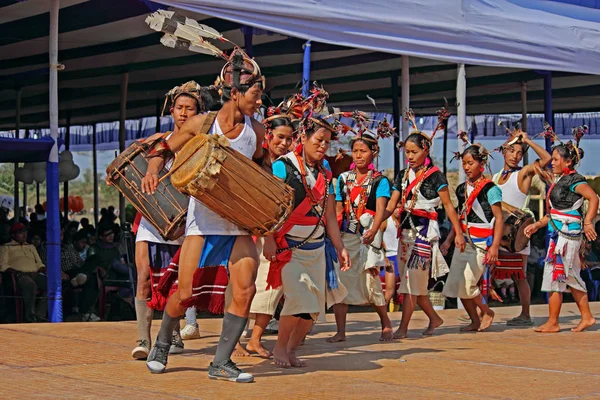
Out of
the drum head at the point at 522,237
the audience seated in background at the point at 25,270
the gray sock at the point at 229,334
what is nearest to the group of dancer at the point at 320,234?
the gray sock at the point at 229,334

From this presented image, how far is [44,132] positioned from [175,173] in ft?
74.0

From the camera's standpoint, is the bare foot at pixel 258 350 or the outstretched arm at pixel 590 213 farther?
the outstretched arm at pixel 590 213

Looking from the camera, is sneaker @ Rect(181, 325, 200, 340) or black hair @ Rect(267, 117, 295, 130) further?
sneaker @ Rect(181, 325, 200, 340)

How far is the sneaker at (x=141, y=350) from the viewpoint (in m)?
6.67

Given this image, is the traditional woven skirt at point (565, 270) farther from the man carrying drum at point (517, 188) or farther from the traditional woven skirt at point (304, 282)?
the traditional woven skirt at point (304, 282)

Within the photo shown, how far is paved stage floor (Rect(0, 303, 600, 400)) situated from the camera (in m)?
5.43

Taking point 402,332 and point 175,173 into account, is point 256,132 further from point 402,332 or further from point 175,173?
point 402,332

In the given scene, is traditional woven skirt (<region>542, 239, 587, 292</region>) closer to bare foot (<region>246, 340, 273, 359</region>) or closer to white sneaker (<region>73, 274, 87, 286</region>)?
bare foot (<region>246, 340, 273, 359</region>)

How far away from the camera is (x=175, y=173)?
18.3 feet

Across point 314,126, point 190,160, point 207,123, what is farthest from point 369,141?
point 190,160

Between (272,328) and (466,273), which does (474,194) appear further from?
(272,328)

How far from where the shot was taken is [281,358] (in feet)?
21.6

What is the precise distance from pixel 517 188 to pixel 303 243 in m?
4.18

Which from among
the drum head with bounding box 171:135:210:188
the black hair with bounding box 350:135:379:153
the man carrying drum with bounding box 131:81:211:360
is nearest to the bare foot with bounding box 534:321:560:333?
the black hair with bounding box 350:135:379:153
